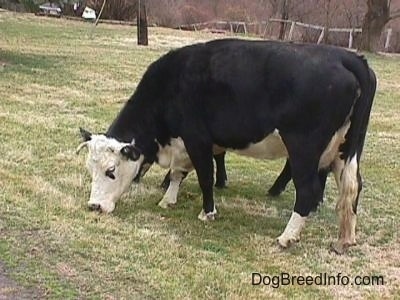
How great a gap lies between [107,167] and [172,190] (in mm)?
836

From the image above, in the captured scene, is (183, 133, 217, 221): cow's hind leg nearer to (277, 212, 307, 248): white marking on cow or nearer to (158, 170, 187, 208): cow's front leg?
(158, 170, 187, 208): cow's front leg

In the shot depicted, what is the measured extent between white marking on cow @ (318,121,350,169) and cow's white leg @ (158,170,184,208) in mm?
1490

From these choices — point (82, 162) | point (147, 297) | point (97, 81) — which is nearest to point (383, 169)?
point (82, 162)

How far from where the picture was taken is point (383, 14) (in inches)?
1053

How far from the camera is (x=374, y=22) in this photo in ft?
88.0

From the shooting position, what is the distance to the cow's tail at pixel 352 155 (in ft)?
19.0

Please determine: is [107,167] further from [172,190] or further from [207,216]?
[207,216]

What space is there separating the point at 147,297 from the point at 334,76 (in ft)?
6.91

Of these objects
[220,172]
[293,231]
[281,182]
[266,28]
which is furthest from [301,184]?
[266,28]

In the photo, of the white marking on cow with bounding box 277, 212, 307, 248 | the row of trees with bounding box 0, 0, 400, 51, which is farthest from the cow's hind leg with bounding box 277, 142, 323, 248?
the row of trees with bounding box 0, 0, 400, 51

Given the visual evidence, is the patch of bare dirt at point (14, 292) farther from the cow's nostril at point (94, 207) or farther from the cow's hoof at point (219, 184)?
the cow's hoof at point (219, 184)

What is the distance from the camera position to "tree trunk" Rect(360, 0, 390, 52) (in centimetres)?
2675

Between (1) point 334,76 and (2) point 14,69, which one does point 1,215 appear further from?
(2) point 14,69

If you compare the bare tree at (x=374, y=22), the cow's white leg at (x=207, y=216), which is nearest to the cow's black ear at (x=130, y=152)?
the cow's white leg at (x=207, y=216)
